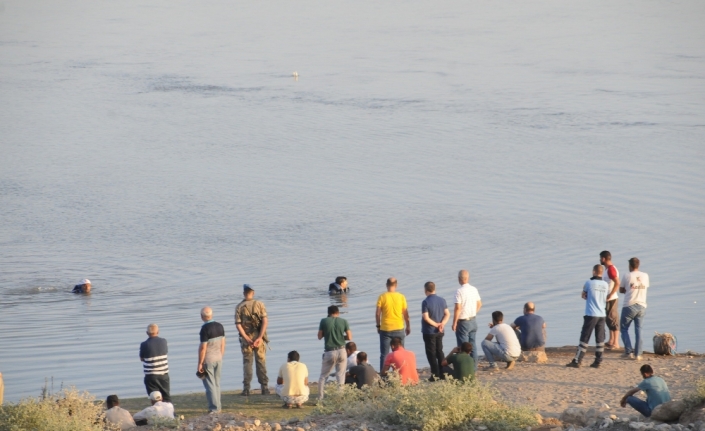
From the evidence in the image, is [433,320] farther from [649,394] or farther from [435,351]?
[649,394]

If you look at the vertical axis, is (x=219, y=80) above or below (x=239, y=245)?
above

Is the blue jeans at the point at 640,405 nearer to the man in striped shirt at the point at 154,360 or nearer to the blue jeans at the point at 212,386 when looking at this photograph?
the blue jeans at the point at 212,386

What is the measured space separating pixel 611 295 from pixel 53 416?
826cm

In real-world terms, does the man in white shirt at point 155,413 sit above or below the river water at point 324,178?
below

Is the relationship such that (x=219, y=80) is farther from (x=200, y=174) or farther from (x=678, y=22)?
(x=678, y=22)

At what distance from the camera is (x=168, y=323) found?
21859 mm

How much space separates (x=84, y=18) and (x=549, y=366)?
9164 centimetres

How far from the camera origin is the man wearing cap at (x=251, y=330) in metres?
13.6

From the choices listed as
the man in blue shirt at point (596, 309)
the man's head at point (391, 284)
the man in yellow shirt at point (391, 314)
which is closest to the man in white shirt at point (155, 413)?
the man in yellow shirt at point (391, 314)

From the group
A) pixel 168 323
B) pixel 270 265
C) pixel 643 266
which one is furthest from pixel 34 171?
pixel 643 266

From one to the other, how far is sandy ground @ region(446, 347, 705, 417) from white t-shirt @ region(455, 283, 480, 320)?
926 mm

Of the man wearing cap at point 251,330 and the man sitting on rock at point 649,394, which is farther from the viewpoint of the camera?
the man wearing cap at point 251,330

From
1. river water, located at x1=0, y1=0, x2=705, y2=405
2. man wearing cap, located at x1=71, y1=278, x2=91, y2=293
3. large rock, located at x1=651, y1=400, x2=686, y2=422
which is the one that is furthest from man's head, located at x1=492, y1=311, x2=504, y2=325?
man wearing cap, located at x1=71, y1=278, x2=91, y2=293

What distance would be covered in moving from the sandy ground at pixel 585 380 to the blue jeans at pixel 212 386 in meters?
3.73
